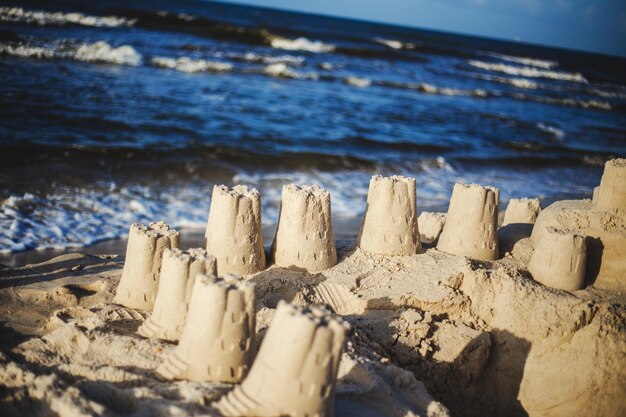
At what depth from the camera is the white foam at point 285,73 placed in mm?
17683

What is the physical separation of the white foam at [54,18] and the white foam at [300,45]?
7357mm

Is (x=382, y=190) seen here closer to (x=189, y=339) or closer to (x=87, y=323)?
(x=189, y=339)

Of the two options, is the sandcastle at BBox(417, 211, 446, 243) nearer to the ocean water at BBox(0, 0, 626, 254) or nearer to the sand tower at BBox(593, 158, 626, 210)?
the sand tower at BBox(593, 158, 626, 210)

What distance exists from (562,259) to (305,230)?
1654 mm


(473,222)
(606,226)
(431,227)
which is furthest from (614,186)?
A: (431,227)

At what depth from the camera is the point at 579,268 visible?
3125 millimetres

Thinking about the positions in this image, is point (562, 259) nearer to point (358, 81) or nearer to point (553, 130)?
point (553, 130)

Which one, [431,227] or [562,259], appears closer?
[562,259]

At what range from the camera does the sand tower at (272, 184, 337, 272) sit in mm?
3193

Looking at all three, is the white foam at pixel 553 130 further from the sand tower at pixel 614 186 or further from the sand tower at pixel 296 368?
the sand tower at pixel 296 368

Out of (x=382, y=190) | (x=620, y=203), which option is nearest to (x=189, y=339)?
(x=382, y=190)

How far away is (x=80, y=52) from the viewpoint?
1516 cm

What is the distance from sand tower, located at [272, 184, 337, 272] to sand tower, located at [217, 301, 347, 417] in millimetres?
1376

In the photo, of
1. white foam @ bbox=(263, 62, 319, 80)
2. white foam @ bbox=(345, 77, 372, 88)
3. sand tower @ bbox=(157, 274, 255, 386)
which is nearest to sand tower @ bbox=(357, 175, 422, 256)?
sand tower @ bbox=(157, 274, 255, 386)
